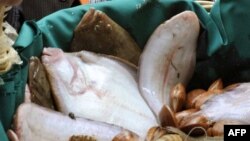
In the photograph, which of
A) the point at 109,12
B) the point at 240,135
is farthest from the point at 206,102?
the point at 109,12

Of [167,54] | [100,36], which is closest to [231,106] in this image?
[167,54]

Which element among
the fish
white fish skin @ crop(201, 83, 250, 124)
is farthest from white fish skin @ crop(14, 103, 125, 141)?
white fish skin @ crop(201, 83, 250, 124)

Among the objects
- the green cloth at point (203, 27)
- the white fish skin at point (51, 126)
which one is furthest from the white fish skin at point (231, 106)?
the white fish skin at point (51, 126)

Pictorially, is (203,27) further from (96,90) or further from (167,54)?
(96,90)

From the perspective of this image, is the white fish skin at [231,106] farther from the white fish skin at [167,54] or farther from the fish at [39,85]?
the fish at [39,85]

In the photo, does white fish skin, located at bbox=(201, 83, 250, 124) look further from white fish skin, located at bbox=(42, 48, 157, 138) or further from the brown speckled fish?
the brown speckled fish

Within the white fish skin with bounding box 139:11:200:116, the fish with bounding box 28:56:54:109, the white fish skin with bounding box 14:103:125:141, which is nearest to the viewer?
the white fish skin with bounding box 14:103:125:141
